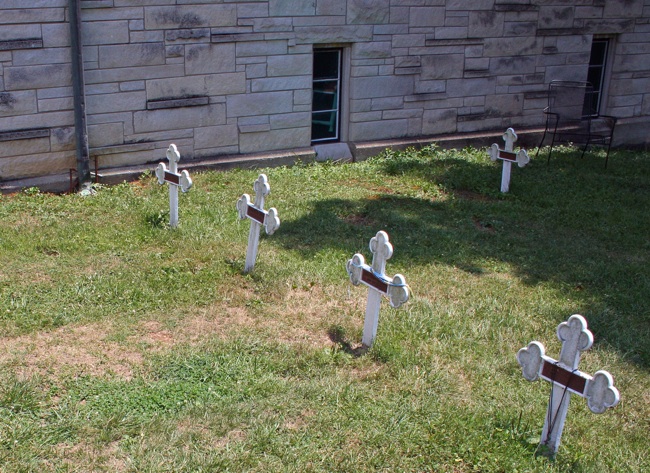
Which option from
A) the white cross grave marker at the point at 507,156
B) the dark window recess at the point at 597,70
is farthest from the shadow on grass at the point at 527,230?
the dark window recess at the point at 597,70

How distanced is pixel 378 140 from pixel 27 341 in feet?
19.9

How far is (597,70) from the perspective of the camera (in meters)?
11.9

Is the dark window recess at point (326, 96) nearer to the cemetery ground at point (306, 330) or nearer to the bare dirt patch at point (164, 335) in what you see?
the cemetery ground at point (306, 330)

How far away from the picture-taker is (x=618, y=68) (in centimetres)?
1170

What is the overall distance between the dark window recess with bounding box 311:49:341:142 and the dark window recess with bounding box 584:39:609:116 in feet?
13.4

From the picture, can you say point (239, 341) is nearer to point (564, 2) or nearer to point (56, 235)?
point (56, 235)

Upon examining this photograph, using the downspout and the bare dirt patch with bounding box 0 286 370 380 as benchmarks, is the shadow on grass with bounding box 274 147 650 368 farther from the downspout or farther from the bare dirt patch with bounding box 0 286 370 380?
the downspout

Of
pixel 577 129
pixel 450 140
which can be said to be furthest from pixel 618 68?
pixel 450 140

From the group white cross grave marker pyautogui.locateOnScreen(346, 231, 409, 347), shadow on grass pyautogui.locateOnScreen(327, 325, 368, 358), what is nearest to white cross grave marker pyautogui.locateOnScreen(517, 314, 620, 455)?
white cross grave marker pyautogui.locateOnScreen(346, 231, 409, 347)

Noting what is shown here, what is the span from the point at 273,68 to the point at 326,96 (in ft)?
3.29

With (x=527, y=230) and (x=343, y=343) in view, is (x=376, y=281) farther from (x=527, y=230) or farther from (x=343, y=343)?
(x=527, y=230)

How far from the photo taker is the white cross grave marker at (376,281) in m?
4.64

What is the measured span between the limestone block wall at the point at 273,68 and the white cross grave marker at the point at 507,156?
1840 mm

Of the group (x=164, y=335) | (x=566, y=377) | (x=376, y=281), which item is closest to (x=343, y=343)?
(x=376, y=281)
